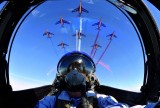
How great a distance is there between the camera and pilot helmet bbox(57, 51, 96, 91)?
401 centimetres

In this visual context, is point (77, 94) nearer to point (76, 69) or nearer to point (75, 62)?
point (76, 69)

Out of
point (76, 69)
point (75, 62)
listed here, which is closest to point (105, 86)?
point (75, 62)

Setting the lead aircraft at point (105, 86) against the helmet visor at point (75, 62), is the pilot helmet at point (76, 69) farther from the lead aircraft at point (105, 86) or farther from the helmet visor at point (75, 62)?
the lead aircraft at point (105, 86)

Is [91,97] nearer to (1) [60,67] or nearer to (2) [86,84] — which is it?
(2) [86,84]

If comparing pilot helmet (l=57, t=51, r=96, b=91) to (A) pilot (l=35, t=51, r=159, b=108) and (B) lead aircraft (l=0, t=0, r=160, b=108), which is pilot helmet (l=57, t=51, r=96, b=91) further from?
(B) lead aircraft (l=0, t=0, r=160, b=108)

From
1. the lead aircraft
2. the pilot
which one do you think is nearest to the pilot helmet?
the pilot

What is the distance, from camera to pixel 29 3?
458 cm

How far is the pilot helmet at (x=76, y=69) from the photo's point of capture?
158 inches

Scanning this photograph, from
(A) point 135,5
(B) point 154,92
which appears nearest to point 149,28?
(A) point 135,5

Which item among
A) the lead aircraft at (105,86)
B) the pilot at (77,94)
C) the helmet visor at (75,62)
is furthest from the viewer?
the helmet visor at (75,62)

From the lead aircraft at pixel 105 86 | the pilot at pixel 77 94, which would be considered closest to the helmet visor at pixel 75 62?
the pilot at pixel 77 94

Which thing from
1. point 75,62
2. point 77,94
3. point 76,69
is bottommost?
point 77,94

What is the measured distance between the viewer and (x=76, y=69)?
4.41m

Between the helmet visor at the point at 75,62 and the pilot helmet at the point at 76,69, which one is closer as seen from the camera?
A: the pilot helmet at the point at 76,69
